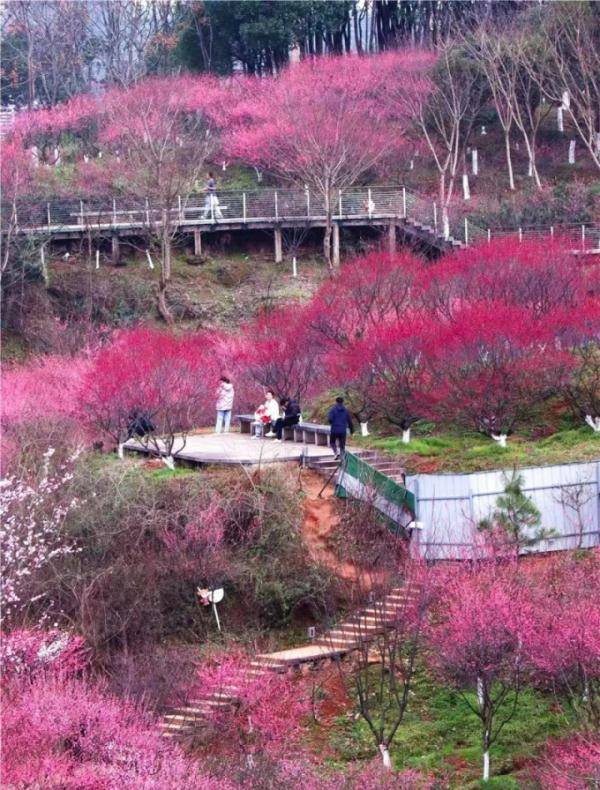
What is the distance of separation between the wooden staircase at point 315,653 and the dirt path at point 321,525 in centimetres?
171

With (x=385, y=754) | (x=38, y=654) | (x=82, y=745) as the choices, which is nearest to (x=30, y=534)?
(x=38, y=654)

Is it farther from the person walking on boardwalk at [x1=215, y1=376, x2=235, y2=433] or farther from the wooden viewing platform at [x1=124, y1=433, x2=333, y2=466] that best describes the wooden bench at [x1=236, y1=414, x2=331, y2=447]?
the person walking on boardwalk at [x1=215, y1=376, x2=235, y2=433]

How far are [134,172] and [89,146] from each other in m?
7.89

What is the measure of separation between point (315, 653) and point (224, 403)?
810 cm

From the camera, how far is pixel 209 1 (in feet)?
184

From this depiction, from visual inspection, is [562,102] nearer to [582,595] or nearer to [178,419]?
[178,419]

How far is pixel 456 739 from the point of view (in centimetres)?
2075

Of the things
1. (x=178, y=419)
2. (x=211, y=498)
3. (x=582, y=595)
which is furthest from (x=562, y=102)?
(x=582, y=595)

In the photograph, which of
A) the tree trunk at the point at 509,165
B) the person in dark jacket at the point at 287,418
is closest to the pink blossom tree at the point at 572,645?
the person in dark jacket at the point at 287,418

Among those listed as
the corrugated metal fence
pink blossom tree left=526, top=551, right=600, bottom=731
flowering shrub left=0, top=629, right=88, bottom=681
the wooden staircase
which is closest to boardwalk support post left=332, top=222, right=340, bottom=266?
the corrugated metal fence

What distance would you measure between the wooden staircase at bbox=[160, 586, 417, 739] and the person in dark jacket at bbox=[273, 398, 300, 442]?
5.51 metres

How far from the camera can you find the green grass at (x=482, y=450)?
26.1 metres

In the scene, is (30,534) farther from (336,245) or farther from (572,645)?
(336,245)

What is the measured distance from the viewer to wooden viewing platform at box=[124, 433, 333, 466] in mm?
26625
